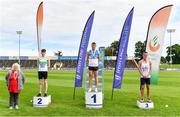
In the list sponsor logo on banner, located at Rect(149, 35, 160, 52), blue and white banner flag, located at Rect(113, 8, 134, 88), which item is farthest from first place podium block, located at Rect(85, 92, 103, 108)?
sponsor logo on banner, located at Rect(149, 35, 160, 52)

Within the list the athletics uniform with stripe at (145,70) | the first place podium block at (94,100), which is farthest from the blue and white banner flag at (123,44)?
the first place podium block at (94,100)

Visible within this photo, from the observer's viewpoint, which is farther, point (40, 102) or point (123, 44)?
point (123, 44)

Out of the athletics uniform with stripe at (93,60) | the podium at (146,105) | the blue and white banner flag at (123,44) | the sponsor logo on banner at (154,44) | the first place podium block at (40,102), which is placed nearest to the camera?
the podium at (146,105)

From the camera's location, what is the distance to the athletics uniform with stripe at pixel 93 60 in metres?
13.3

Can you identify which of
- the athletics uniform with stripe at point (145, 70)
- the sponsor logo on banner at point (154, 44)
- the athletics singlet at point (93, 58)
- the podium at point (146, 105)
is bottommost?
the podium at point (146, 105)

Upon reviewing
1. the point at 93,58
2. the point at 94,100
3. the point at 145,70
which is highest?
the point at 93,58

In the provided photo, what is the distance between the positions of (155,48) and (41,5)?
503 centimetres

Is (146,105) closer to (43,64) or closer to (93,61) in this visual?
(93,61)

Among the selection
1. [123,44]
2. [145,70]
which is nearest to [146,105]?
[145,70]

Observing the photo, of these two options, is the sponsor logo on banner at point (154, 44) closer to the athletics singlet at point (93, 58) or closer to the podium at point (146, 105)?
the athletics singlet at point (93, 58)

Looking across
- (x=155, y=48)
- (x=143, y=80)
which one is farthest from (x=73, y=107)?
(x=155, y=48)

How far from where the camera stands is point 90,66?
13.5 meters

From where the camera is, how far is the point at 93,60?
13.4 m

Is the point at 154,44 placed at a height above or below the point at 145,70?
above
